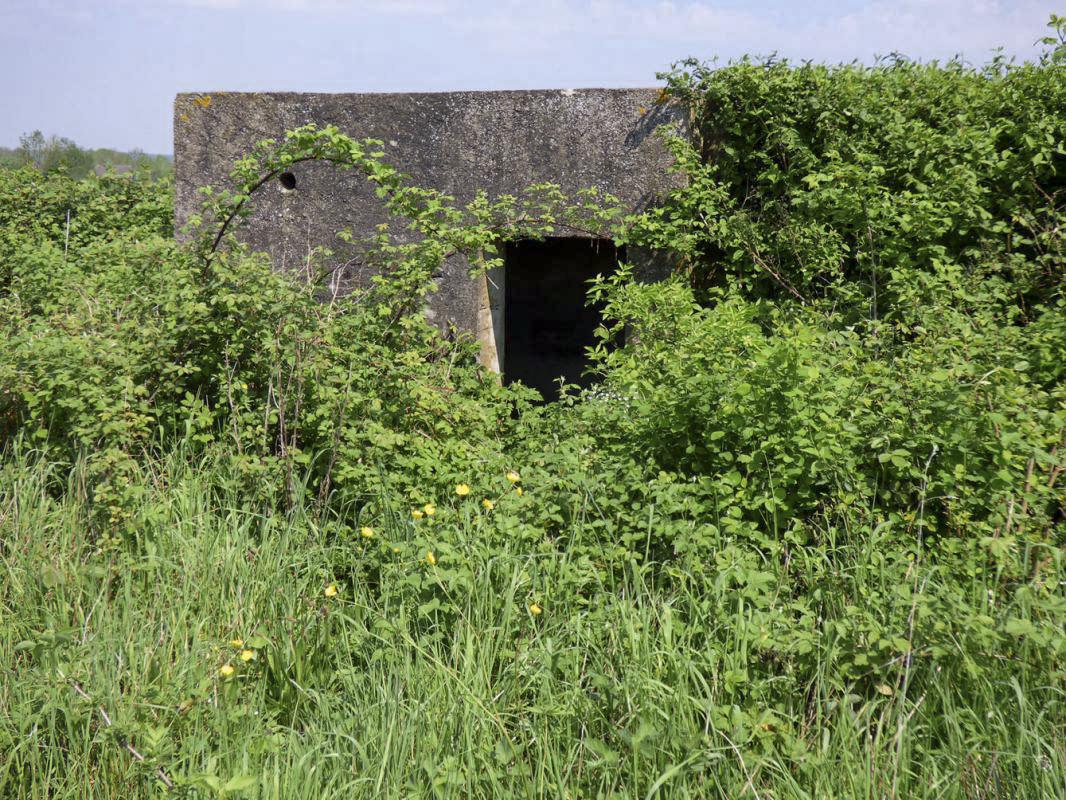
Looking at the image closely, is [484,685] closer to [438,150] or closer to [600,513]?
[600,513]

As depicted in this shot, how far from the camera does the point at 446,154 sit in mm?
5742

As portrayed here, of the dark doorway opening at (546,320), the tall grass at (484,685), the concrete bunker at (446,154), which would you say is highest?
the concrete bunker at (446,154)

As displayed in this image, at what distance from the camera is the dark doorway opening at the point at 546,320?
8.12 meters

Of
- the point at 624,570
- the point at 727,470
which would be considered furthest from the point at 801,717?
the point at 727,470

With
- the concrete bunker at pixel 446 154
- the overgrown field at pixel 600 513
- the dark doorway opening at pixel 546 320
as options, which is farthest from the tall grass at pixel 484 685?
the dark doorway opening at pixel 546 320

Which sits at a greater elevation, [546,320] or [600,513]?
[546,320]

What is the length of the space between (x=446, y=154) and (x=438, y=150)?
0.06 m

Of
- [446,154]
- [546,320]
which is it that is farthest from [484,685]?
[546,320]

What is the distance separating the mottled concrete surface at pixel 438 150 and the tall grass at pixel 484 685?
293 centimetres

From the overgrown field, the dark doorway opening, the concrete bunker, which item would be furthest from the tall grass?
the dark doorway opening

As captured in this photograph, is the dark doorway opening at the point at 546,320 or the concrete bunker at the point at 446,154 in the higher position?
the concrete bunker at the point at 446,154

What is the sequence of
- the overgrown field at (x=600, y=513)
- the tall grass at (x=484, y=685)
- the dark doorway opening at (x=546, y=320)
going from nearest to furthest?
the tall grass at (x=484, y=685)
the overgrown field at (x=600, y=513)
the dark doorway opening at (x=546, y=320)

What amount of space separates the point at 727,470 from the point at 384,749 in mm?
1636

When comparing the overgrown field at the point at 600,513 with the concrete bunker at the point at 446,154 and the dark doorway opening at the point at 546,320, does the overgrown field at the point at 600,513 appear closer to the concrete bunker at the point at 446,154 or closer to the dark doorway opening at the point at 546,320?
the concrete bunker at the point at 446,154
